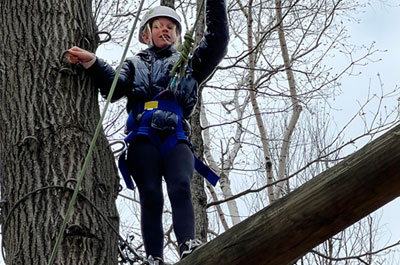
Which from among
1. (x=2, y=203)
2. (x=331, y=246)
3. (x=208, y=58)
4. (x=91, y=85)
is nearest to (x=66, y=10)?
(x=91, y=85)

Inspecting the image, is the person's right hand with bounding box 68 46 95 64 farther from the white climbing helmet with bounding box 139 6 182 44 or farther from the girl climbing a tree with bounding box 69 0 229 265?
the white climbing helmet with bounding box 139 6 182 44

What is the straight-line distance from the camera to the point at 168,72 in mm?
3836

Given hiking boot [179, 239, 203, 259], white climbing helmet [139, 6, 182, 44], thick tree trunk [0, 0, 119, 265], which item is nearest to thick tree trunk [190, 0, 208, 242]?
white climbing helmet [139, 6, 182, 44]

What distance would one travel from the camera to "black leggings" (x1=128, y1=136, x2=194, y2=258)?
142 inches

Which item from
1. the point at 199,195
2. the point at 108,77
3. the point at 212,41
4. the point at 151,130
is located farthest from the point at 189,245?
the point at 199,195

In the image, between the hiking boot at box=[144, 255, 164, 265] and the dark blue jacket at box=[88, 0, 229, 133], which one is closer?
the hiking boot at box=[144, 255, 164, 265]

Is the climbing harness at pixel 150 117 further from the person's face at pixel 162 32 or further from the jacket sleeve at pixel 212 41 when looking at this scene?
the person's face at pixel 162 32

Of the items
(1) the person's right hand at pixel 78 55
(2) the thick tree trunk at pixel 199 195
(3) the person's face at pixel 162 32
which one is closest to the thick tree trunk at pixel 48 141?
(1) the person's right hand at pixel 78 55

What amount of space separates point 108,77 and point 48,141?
510 millimetres

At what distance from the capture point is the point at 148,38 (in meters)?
4.07

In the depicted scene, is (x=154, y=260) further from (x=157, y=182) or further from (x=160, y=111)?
(x=160, y=111)

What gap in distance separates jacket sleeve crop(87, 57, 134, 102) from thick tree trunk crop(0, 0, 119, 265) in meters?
0.06

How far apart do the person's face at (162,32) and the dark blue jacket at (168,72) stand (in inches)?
3.1

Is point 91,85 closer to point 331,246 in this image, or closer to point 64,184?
point 64,184
